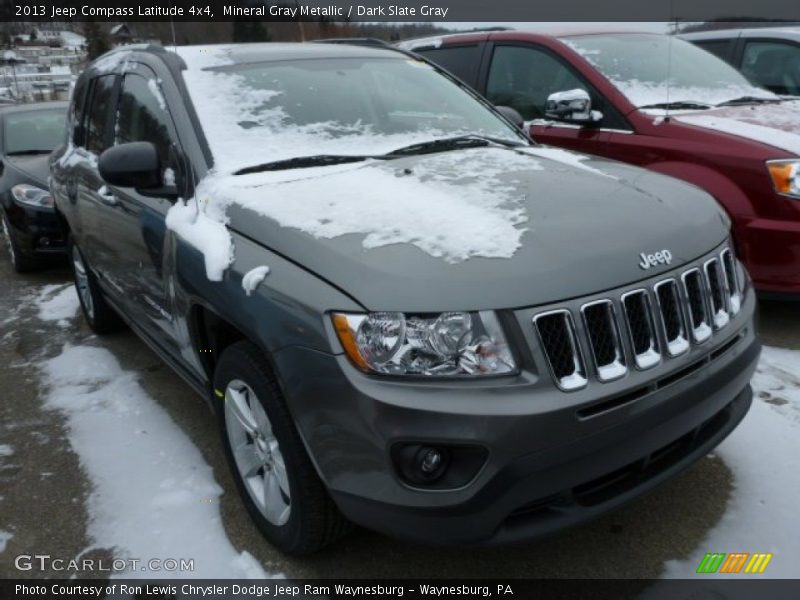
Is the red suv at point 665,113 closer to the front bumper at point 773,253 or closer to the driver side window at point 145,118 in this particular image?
the front bumper at point 773,253

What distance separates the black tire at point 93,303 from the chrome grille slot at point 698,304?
352 centimetres

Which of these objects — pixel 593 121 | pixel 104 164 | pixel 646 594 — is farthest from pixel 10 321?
pixel 646 594

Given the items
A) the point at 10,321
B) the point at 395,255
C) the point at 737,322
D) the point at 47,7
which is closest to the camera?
the point at 395,255

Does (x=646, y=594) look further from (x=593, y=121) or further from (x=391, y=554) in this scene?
(x=593, y=121)

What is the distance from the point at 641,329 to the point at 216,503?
175 centimetres

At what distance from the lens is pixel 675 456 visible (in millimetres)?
2156

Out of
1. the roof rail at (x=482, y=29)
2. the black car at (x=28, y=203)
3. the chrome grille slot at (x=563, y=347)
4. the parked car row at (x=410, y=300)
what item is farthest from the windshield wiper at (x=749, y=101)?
the black car at (x=28, y=203)

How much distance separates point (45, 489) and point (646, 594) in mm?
2394

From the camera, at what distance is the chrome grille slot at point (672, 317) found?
6.61 ft

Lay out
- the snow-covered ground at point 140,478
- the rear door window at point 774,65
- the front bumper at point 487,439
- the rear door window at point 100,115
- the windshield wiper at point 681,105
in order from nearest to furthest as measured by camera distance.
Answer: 1. the front bumper at point 487,439
2. the snow-covered ground at point 140,478
3. the rear door window at point 100,115
4. the windshield wiper at point 681,105
5. the rear door window at point 774,65

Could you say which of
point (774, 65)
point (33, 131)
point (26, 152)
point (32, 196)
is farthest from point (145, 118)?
point (774, 65)

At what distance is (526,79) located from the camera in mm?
5230

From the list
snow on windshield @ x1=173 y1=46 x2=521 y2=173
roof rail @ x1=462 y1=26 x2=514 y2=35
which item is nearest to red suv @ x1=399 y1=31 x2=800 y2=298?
roof rail @ x1=462 y1=26 x2=514 y2=35

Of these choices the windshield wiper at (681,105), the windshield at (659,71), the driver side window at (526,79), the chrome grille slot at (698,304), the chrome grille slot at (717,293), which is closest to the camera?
the chrome grille slot at (698,304)
